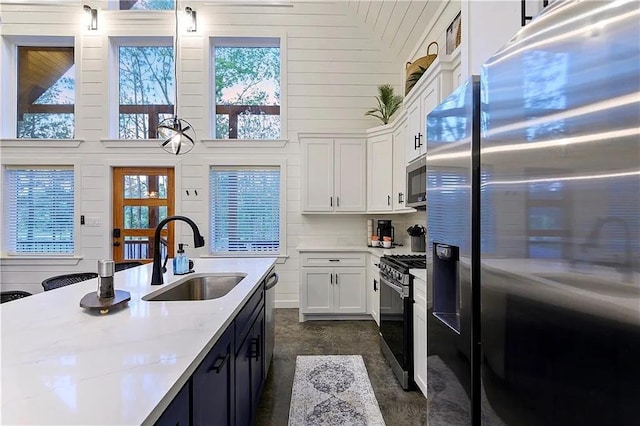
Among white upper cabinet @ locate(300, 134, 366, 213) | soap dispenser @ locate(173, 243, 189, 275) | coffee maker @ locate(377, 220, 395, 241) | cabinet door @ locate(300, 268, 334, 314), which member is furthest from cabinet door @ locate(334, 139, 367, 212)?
soap dispenser @ locate(173, 243, 189, 275)

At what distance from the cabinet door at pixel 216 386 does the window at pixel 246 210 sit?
3.28 m

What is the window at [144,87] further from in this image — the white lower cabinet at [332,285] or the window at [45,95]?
the white lower cabinet at [332,285]

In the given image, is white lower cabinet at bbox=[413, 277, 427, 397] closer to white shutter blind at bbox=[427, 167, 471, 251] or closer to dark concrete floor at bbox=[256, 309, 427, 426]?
dark concrete floor at bbox=[256, 309, 427, 426]

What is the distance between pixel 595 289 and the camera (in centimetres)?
64

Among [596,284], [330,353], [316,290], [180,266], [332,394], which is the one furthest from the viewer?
[316,290]

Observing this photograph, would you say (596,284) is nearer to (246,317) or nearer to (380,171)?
(246,317)

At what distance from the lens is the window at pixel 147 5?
448 centimetres

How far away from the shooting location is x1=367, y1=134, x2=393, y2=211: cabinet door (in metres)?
3.85

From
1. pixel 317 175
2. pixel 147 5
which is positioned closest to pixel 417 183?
pixel 317 175

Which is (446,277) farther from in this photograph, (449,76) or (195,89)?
(195,89)

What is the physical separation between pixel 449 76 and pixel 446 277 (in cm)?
167

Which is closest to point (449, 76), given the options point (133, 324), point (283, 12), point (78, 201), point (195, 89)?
point (133, 324)

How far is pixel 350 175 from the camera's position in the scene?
413 centimetres

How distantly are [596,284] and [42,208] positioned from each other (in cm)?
606
